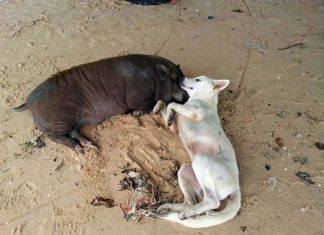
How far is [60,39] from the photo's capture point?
17.7 ft

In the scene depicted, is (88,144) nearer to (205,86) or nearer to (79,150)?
(79,150)

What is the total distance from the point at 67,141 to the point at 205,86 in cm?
136

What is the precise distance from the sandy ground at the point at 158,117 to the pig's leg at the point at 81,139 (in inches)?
3.7

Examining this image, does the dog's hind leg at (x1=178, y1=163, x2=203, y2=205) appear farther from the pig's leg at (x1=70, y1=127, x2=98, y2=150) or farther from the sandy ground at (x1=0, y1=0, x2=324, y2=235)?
the pig's leg at (x1=70, y1=127, x2=98, y2=150)

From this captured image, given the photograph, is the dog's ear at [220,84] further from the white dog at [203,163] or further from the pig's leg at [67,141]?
the pig's leg at [67,141]

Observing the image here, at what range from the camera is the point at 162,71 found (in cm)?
419

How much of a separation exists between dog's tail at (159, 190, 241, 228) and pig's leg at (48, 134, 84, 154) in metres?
1.09

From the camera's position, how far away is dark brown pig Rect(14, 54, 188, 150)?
398 centimetres

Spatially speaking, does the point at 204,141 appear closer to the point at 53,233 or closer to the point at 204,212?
the point at 204,212

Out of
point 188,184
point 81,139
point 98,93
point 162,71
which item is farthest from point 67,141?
point 188,184

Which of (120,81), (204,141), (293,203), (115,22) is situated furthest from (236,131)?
(115,22)

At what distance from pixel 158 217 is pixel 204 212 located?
38 cm

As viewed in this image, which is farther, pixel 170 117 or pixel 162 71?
pixel 162 71

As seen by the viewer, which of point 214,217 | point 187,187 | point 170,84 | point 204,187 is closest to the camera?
point 214,217
